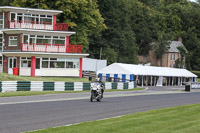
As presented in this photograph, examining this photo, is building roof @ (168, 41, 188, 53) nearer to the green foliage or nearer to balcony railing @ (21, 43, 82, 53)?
the green foliage

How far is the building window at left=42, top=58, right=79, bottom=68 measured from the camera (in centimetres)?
5103

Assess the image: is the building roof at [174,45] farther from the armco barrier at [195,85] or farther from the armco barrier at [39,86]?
the armco barrier at [39,86]

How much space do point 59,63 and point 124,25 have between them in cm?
4230

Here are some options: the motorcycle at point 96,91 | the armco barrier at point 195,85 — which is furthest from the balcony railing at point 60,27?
the motorcycle at point 96,91

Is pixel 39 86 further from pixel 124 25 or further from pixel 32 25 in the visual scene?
pixel 124 25

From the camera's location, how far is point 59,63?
170 ft

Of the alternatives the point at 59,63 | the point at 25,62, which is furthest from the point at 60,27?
the point at 25,62

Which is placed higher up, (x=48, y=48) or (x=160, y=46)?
(x=160, y=46)

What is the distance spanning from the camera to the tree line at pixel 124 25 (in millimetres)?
61094

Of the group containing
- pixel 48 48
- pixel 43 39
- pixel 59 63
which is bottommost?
pixel 59 63

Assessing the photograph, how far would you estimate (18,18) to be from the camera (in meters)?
50.5

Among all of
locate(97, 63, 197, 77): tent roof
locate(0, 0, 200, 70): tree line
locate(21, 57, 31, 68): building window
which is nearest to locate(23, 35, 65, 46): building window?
locate(21, 57, 31, 68): building window

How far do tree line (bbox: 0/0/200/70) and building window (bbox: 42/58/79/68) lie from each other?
27.7 ft

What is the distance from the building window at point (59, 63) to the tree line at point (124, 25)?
844 cm
